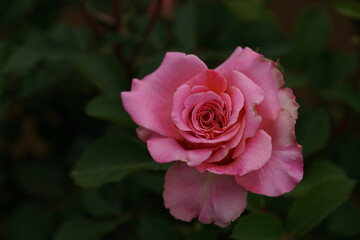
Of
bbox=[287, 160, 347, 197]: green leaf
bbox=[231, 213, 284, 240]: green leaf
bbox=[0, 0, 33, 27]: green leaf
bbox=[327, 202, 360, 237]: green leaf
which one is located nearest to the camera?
bbox=[231, 213, 284, 240]: green leaf

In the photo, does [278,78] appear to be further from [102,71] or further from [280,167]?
[102,71]

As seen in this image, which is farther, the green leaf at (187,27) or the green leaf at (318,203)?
the green leaf at (187,27)

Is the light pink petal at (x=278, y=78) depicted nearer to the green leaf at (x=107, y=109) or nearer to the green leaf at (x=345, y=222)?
the green leaf at (x=107, y=109)

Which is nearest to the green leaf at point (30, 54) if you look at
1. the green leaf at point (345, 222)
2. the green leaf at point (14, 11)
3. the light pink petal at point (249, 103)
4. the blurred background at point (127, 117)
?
the blurred background at point (127, 117)

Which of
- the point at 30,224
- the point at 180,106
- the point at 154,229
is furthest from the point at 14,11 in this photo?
the point at 180,106

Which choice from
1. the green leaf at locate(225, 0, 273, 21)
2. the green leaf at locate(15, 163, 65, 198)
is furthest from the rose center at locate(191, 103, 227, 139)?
the green leaf at locate(15, 163, 65, 198)

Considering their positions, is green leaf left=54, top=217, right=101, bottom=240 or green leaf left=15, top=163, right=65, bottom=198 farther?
green leaf left=15, top=163, right=65, bottom=198

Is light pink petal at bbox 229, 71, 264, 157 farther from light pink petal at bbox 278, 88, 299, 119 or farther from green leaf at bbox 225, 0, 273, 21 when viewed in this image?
green leaf at bbox 225, 0, 273, 21
